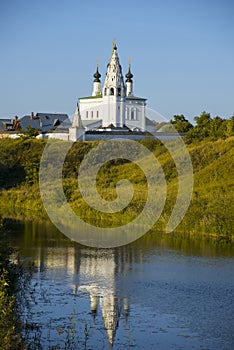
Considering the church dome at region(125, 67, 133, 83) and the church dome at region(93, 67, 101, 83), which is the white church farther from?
the church dome at region(93, 67, 101, 83)

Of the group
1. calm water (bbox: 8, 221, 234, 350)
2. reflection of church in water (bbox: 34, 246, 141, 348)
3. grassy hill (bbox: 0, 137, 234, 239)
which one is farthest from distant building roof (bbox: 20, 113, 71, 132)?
reflection of church in water (bbox: 34, 246, 141, 348)

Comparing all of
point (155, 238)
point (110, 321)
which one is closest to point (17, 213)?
point (155, 238)

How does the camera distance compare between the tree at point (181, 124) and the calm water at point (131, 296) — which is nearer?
the calm water at point (131, 296)

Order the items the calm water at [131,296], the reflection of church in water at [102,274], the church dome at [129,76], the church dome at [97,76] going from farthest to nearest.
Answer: the church dome at [97,76] < the church dome at [129,76] < the reflection of church in water at [102,274] < the calm water at [131,296]

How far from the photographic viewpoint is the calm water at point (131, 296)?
13531 mm

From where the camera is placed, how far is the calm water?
1353cm

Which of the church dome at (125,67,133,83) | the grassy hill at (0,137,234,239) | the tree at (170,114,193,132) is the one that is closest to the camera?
the grassy hill at (0,137,234,239)

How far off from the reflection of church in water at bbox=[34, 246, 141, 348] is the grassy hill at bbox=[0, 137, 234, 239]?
14.1 ft

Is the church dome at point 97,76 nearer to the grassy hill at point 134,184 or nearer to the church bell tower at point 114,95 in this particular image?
the church bell tower at point 114,95

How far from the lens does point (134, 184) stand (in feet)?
121

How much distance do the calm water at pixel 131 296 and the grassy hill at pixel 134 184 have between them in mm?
2561

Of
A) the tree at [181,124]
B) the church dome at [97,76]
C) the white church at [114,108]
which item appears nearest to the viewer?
the tree at [181,124]

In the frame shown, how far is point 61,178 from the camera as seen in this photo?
140 ft

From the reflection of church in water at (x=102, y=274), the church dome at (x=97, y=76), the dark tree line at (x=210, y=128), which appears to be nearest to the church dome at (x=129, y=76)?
the church dome at (x=97, y=76)
